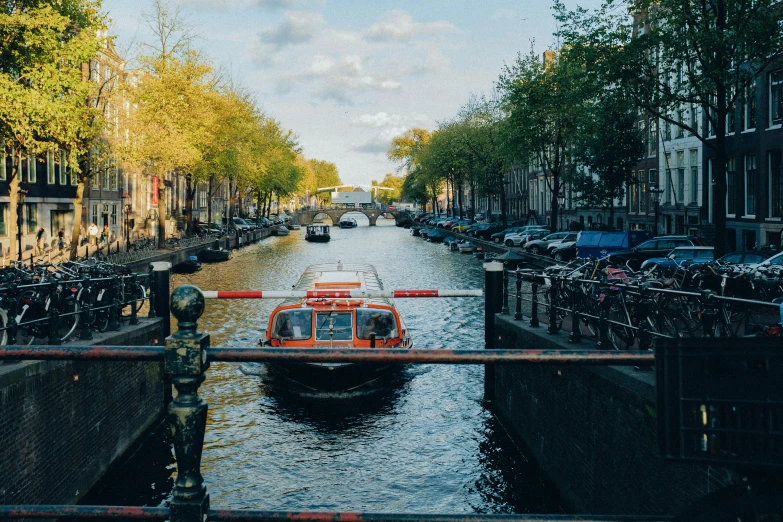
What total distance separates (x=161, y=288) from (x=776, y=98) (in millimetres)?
27825

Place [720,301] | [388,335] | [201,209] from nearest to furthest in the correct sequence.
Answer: [720,301]
[388,335]
[201,209]

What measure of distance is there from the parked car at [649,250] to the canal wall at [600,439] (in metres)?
19.9

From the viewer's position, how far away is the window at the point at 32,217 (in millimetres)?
39100

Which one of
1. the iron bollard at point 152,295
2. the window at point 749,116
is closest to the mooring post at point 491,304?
the iron bollard at point 152,295

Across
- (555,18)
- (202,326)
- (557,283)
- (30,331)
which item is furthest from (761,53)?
(30,331)

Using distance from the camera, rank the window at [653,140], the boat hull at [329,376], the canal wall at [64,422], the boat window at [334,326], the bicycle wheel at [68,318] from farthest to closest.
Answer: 1. the window at [653,140]
2. the boat window at [334,326]
3. the boat hull at [329,376]
4. the bicycle wheel at [68,318]
5. the canal wall at [64,422]

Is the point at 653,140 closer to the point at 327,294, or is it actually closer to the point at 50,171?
the point at 50,171

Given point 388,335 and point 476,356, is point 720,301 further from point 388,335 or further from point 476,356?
point 388,335

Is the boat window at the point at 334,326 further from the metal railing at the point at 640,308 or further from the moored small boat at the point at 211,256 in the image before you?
the moored small boat at the point at 211,256

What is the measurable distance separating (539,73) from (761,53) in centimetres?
2311

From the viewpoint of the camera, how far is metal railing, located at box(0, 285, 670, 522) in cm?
247

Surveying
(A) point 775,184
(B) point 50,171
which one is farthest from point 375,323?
(B) point 50,171

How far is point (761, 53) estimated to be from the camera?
22.3 meters

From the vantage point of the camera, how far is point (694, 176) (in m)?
43.2
